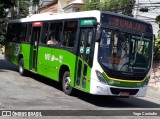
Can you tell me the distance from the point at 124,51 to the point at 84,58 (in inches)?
51.4

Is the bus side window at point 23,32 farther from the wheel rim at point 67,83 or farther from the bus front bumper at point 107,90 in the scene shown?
the bus front bumper at point 107,90

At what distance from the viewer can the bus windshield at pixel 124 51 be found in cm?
1209

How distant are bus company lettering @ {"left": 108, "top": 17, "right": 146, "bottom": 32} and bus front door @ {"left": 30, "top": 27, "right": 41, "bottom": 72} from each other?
227 inches

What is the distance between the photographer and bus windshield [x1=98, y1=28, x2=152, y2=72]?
12.1m

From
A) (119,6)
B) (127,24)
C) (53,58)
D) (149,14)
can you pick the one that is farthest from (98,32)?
(149,14)

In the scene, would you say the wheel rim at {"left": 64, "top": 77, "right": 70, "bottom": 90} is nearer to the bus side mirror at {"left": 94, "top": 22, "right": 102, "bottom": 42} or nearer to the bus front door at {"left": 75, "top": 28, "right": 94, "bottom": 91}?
the bus front door at {"left": 75, "top": 28, "right": 94, "bottom": 91}

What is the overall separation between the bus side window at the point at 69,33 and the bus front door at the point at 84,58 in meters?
0.59

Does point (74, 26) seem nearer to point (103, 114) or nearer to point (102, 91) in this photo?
point (102, 91)

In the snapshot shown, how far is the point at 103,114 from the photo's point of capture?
35.0ft

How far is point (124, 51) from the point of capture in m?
12.5

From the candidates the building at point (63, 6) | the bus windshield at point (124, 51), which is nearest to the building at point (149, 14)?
the building at point (63, 6)

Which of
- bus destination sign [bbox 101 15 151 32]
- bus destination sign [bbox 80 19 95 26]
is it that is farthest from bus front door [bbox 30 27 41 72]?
bus destination sign [bbox 101 15 151 32]

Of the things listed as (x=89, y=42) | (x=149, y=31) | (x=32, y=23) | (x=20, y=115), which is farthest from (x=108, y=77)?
(x=32, y=23)

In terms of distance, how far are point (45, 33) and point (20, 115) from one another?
763 cm
